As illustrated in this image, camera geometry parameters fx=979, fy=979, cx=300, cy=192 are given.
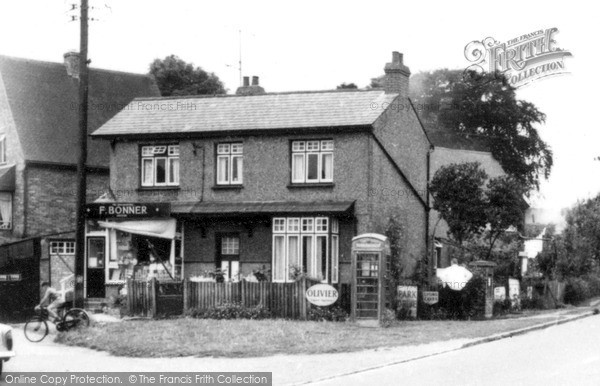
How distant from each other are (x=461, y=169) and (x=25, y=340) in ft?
59.3

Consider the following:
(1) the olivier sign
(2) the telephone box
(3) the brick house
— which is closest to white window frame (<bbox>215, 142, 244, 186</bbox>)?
(1) the olivier sign

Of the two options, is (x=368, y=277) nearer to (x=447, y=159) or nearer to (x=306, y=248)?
(x=306, y=248)

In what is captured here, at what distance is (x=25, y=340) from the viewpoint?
22.9m

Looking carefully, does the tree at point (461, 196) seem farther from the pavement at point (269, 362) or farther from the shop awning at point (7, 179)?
the shop awning at point (7, 179)

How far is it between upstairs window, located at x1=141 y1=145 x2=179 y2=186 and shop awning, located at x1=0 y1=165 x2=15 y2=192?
8.15 meters

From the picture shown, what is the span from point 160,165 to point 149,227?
112 inches

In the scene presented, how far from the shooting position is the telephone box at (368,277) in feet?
82.8

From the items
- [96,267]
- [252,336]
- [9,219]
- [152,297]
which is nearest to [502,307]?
[152,297]

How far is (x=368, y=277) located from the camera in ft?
83.6

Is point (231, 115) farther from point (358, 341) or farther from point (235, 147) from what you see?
point (358, 341)

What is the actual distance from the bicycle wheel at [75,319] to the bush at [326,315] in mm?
6608

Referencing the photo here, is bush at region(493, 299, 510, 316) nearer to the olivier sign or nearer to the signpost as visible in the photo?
the signpost

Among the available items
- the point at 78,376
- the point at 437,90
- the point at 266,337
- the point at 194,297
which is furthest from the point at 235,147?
the point at 437,90

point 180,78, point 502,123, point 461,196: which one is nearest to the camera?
point 461,196
